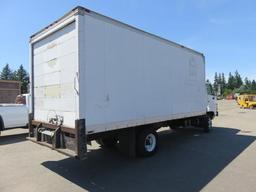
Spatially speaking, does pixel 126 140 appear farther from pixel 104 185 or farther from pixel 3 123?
pixel 3 123

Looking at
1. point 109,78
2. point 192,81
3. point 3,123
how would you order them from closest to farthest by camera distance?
1. point 109,78
2. point 192,81
3. point 3,123

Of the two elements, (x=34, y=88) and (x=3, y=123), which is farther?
(x=3, y=123)

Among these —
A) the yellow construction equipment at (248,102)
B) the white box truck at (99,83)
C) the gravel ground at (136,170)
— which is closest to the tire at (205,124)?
the gravel ground at (136,170)

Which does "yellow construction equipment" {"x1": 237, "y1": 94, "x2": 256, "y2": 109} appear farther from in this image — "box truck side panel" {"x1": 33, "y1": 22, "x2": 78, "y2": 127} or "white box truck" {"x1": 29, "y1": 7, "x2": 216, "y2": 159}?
"box truck side panel" {"x1": 33, "y1": 22, "x2": 78, "y2": 127}

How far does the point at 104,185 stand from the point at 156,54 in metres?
4.29

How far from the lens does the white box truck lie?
559 centimetres

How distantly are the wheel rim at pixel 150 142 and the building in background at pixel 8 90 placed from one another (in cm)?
3152

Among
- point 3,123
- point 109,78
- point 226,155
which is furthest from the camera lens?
point 3,123

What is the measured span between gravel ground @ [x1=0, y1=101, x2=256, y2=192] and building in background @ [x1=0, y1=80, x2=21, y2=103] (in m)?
27.8

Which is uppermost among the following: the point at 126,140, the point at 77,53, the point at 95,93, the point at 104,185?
the point at 77,53

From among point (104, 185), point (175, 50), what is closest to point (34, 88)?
point (104, 185)

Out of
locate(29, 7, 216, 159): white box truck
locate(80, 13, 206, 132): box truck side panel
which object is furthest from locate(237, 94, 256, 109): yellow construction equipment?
locate(29, 7, 216, 159): white box truck

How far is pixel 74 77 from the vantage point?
5652mm

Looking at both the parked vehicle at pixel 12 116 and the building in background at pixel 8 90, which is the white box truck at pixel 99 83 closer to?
the parked vehicle at pixel 12 116
